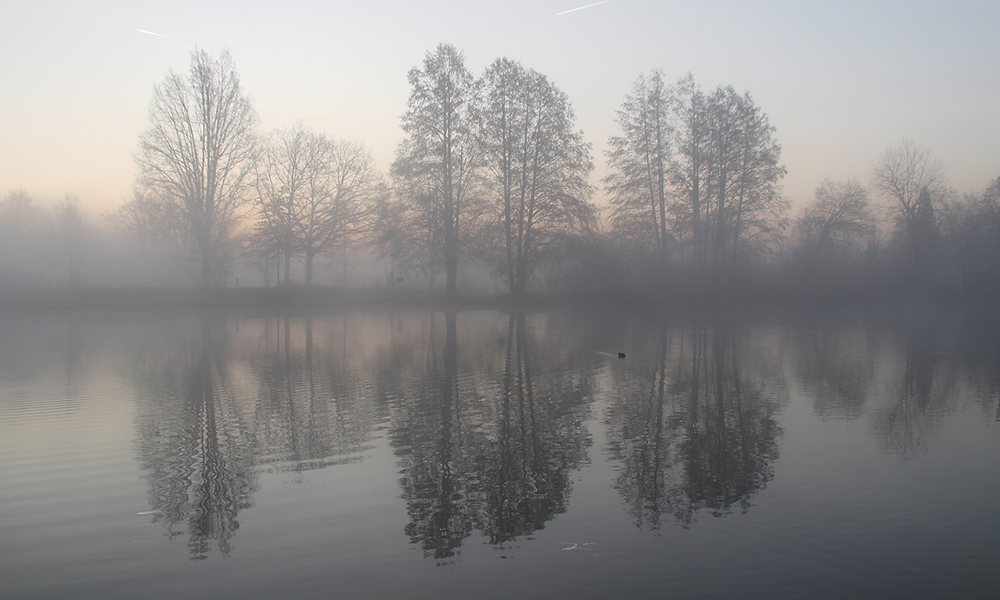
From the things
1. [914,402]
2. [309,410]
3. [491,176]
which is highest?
[491,176]

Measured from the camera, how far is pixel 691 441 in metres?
6.24

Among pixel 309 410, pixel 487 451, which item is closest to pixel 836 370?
pixel 487 451

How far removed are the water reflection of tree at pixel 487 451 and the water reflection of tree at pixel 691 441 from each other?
0.56 meters

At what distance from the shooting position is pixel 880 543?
3.91 meters

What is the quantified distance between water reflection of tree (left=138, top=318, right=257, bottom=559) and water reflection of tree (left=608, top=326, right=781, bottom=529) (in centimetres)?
303

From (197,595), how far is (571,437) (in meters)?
3.96

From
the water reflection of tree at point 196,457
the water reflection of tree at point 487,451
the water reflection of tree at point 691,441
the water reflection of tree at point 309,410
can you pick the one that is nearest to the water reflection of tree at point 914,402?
the water reflection of tree at point 691,441

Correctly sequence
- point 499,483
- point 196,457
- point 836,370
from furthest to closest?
1. point 836,370
2. point 196,457
3. point 499,483

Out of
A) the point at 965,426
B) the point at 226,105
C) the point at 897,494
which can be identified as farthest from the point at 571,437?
the point at 226,105

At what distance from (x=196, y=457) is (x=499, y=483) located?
3047 mm

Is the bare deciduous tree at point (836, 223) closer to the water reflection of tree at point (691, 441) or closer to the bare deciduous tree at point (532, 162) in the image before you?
the bare deciduous tree at point (532, 162)

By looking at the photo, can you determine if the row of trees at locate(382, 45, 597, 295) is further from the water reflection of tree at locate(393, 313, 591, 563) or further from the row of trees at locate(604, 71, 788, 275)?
the water reflection of tree at locate(393, 313, 591, 563)

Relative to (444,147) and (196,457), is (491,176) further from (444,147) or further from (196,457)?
(196,457)

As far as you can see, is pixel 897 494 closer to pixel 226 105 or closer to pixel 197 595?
pixel 197 595
